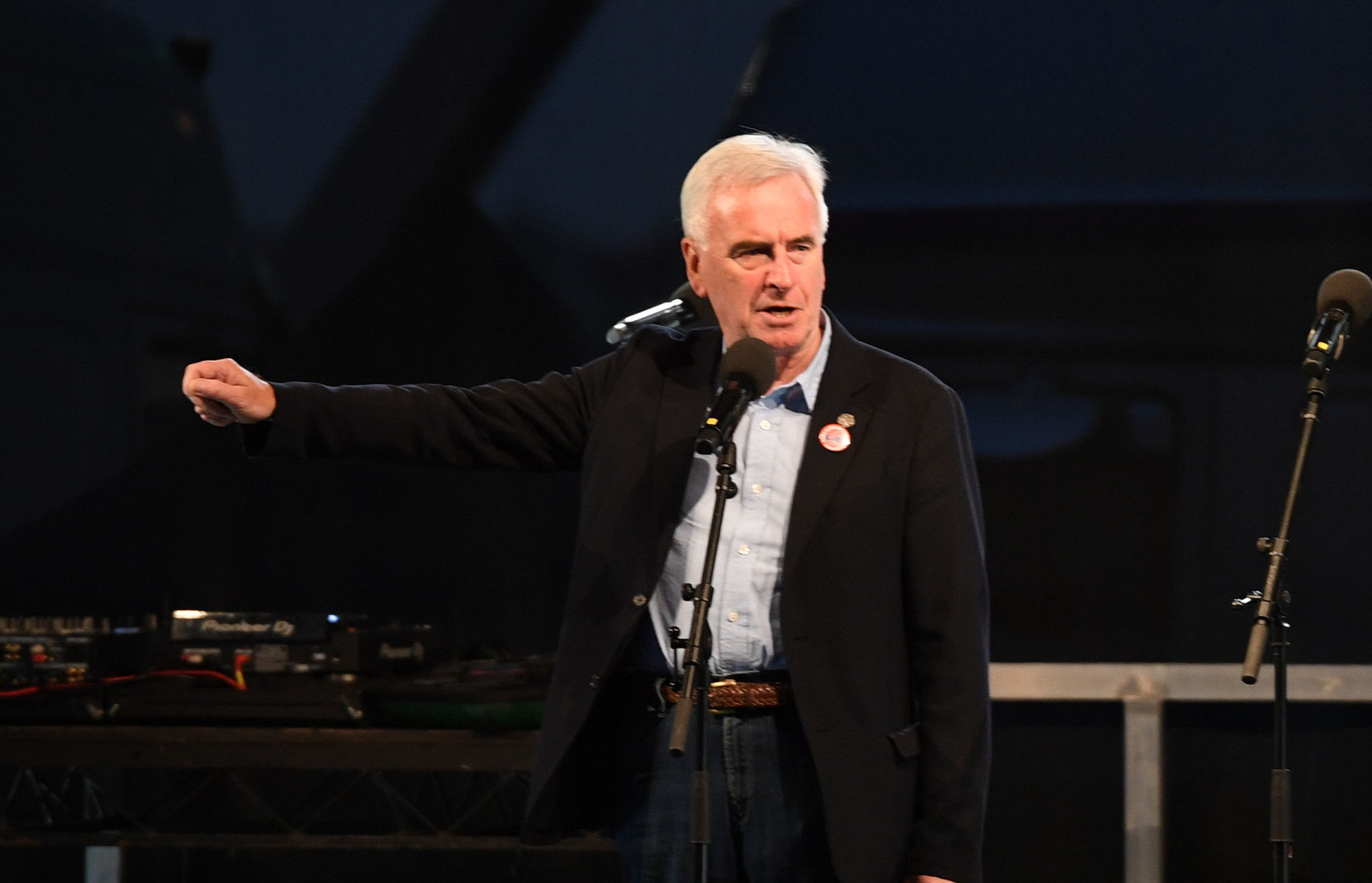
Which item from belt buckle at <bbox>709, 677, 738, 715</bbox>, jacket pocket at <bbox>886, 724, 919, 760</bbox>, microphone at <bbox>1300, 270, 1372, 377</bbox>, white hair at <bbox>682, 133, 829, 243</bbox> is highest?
white hair at <bbox>682, 133, 829, 243</bbox>

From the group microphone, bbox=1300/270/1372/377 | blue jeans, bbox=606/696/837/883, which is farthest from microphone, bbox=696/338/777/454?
microphone, bbox=1300/270/1372/377

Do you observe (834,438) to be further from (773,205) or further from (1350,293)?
(1350,293)

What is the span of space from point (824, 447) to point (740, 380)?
0.20 m

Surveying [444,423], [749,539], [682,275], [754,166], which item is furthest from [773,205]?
[682,275]

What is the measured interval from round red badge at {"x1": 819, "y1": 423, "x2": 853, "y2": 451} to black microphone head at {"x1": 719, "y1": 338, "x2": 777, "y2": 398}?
0.52 feet

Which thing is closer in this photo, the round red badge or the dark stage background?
the round red badge

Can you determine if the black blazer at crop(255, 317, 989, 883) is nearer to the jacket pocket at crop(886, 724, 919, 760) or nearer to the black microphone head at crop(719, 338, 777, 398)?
the jacket pocket at crop(886, 724, 919, 760)

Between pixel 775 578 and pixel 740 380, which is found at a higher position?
pixel 740 380

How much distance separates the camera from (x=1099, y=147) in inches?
143

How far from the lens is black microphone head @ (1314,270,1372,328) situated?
205 cm

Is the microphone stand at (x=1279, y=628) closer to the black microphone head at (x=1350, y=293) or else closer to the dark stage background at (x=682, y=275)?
the black microphone head at (x=1350, y=293)

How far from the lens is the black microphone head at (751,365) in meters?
1.78

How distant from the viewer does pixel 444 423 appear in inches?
83.4

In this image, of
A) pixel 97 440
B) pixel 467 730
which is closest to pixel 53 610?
pixel 97 440
